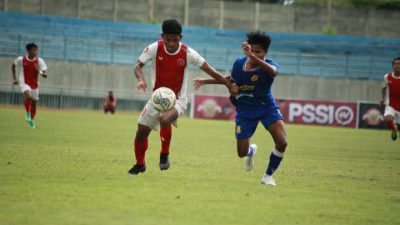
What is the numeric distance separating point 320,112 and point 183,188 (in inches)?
1179

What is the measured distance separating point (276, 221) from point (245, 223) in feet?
1.33

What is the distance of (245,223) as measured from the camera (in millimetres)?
7172

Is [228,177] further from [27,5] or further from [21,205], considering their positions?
[27,5]

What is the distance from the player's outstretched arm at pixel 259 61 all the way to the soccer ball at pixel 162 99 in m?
1.23

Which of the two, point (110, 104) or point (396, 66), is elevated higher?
point (396, 66)

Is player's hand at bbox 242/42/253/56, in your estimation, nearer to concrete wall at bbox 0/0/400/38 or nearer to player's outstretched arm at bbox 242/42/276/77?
player's outstretched arm at bbox 242/42/276/77

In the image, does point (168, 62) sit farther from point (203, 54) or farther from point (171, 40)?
point (203, 54)

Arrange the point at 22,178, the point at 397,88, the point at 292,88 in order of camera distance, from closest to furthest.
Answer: the point at 22,178
the point at 397,88
the point at 292,88

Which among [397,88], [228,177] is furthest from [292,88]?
[228,177]

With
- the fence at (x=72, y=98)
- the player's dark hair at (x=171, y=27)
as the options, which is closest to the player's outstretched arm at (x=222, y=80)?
the player's dark hair at (x=171, y=27)

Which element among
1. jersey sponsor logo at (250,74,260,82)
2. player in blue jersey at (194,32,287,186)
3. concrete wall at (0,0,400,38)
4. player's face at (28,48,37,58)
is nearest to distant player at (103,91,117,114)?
concrete wall at (0,0,400,38)

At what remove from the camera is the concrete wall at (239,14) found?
52594mm

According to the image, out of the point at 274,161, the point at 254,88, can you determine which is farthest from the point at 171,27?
the point at 274,161

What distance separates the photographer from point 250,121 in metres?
11.1
